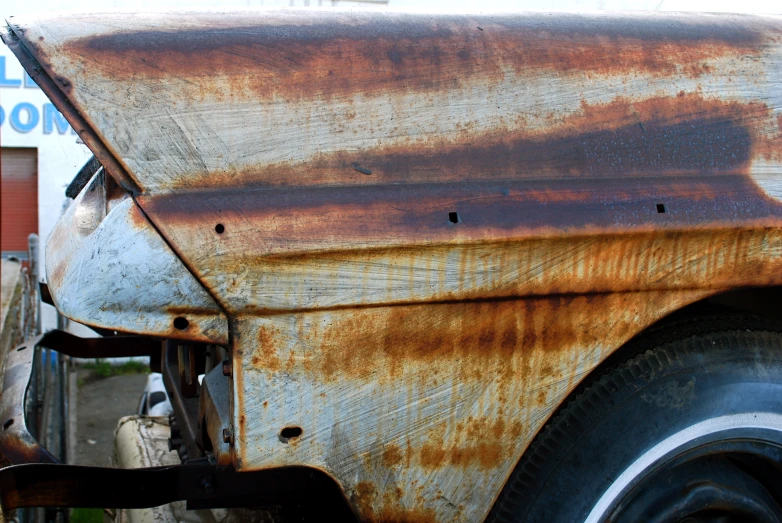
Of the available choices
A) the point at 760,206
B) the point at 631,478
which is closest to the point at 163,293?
the point at 631,478

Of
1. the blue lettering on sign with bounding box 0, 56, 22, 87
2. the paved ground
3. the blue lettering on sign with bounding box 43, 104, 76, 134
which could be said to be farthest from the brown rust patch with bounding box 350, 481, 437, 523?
the blue lettering on sign with bounding box 0, 56, 22, 87

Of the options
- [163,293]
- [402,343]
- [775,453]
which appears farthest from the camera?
[775,453]

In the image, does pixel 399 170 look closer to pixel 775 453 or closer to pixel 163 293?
pixel 163 293

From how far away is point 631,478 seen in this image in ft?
5.32

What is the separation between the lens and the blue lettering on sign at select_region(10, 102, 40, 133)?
6.75 metres

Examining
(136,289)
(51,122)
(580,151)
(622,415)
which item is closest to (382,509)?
(622,415)

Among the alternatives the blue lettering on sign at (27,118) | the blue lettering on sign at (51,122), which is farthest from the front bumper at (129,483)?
the blue lettering on sign at (27,118)

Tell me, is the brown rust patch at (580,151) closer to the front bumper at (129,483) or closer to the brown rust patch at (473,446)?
the brown rust patch at (473,446)

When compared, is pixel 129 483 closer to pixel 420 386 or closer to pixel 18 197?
pixel 420 386

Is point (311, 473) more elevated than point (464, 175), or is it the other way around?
point (464, 175)

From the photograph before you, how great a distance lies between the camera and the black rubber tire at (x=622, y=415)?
1.61m

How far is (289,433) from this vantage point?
4.67ft

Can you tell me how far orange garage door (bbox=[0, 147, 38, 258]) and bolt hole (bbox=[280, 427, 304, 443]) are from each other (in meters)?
6.47

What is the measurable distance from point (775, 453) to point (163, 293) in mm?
1385
